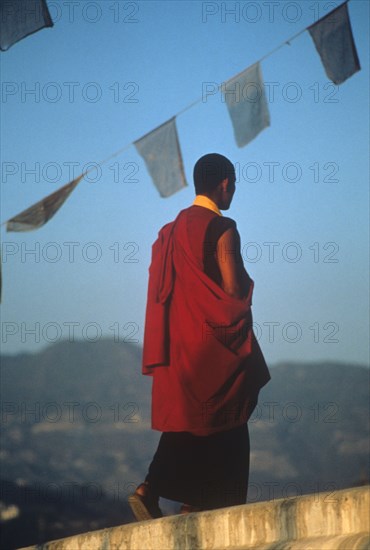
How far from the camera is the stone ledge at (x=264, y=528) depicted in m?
5.68

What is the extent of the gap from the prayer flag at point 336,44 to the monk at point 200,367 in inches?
61.9

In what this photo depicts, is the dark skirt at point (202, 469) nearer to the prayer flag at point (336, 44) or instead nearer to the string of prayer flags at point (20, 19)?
the prayer flag at point (336, 44)

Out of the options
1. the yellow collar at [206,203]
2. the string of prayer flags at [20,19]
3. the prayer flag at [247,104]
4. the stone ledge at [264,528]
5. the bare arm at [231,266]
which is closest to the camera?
the stone ledge at [264,528]

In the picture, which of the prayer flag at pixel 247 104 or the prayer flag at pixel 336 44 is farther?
the prayer flag at pixel 247 104

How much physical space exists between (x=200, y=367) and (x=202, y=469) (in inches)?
30.2

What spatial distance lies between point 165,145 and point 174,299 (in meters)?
1.45

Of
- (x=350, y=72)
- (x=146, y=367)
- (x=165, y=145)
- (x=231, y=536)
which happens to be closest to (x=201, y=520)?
(x=231, y=536)

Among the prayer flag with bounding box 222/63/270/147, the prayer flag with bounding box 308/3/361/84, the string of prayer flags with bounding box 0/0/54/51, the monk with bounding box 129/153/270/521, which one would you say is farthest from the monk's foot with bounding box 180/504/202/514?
the string of prayer flags with bounding box 0/0/54/51

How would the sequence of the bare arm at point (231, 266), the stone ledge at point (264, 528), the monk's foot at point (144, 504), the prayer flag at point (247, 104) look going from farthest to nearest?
the prayer flag at point (247, 104)
the bare arm at point (231, 266)
the monk's foot at point (144, 504)
the stone ledge at point (264, 528)

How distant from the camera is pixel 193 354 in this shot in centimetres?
760

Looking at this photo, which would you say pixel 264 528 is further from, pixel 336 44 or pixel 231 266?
pixel 336 44

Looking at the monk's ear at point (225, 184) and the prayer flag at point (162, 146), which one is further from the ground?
the prayer flag at point (162, 146)

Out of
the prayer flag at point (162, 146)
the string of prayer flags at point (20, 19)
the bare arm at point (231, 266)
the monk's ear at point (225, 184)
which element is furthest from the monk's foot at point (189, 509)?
the string of prayer flags at point (20, 19)

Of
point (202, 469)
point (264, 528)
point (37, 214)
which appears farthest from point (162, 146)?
point (264, 528)
